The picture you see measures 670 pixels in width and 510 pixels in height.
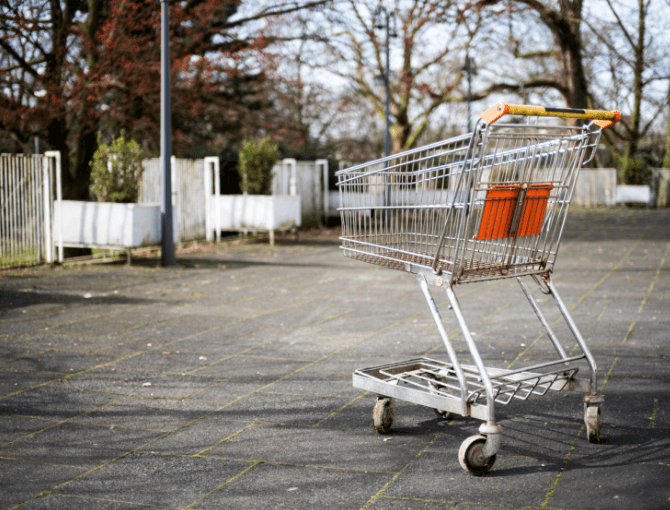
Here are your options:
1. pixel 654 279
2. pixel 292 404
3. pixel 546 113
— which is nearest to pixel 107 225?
pixel 292 404

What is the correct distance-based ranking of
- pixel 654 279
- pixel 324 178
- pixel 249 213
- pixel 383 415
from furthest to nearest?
pixel 324 178 < pixel 249 213 < pixel 654 279 < pixel 383 415

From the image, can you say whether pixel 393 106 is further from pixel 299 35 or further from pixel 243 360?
pixel 243 360

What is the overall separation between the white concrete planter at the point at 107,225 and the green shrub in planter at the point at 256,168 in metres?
3.74

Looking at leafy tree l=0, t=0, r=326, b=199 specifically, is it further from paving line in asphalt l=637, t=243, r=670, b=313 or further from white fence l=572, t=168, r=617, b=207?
white fence l=572, t=168, r=617, b=207

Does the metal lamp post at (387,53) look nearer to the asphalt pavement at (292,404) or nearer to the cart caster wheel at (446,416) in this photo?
the asphalt pavement at (292,404)

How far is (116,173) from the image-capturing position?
11.9 meters

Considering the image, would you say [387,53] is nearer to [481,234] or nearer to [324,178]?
[324,178]

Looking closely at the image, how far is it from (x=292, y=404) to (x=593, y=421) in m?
1.78

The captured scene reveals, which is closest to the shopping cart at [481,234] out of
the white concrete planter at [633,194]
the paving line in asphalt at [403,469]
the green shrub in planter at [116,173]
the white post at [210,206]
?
the paving line in asphalt at [403,469]

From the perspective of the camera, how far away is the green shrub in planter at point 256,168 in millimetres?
15734

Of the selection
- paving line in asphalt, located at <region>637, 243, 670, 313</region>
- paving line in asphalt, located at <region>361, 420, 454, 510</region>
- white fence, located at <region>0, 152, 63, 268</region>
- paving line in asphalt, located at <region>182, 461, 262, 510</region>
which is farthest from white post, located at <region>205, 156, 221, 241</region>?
paving line in asphalt, located at <region>182, 461, 262, 510</region>

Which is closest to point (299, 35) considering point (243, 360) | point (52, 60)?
point (52, 60)

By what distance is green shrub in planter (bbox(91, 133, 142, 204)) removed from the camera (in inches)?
464

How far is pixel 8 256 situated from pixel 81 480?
29.2 feet
